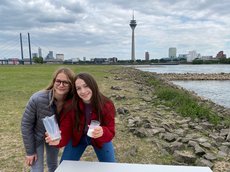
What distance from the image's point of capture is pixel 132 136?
21.0ft

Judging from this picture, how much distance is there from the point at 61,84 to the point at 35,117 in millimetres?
468

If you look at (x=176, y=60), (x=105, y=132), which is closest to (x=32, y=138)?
(x=105, y=132)

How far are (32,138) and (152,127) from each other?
429 centimetres

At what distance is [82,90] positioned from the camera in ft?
9.46

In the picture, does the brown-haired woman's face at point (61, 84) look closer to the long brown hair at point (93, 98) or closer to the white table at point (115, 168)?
the long brown hair at point (93, 98)

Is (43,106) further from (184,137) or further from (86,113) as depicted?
(184,137)

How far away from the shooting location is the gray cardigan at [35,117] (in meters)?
3.02

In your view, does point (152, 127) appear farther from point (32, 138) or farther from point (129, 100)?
point (129, 100)

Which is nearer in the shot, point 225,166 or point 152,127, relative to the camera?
point 225,166

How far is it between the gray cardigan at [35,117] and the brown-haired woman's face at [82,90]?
0.33 meters

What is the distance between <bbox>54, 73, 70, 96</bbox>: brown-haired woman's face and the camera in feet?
9.74

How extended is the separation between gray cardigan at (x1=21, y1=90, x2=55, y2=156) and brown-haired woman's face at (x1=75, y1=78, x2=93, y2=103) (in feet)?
1.10

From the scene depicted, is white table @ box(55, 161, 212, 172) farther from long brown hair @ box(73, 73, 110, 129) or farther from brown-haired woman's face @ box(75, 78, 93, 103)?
brown-haired woman's face @ box(75, 78, 93, 103)

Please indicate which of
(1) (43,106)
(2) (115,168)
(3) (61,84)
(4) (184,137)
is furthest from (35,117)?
(4) (184,137)
